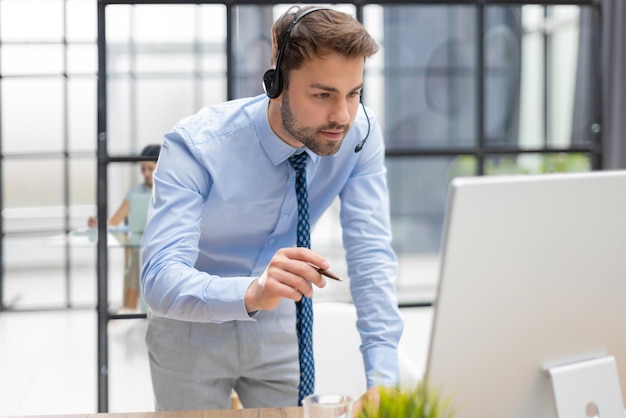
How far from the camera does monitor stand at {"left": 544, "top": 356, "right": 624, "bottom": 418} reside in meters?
1.08

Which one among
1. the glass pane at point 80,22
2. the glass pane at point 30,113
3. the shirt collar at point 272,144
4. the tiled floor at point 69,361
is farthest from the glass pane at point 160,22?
the glass pane at point 30,113

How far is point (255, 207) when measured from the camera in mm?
1885

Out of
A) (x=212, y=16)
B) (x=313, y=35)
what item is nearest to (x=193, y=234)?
(x=313, y=35)

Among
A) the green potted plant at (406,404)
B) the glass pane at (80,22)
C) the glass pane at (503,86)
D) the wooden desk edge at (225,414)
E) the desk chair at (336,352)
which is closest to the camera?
the green potted plant at (406,404)

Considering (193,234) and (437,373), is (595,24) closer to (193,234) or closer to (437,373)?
(193,234)

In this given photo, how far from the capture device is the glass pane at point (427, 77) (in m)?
7.11

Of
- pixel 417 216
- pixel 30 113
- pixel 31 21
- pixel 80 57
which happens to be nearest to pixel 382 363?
pixel 80 57

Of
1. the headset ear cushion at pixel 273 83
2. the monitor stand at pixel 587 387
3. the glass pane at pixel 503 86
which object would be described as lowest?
the monitor stand at pixel 587 387

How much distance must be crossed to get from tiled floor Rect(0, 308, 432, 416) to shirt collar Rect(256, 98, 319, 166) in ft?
4.30

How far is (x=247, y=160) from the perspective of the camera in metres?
1.88

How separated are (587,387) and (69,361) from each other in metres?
4.89

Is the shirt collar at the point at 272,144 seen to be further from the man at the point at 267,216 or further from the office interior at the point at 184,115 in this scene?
the office interior at the point at 184,115

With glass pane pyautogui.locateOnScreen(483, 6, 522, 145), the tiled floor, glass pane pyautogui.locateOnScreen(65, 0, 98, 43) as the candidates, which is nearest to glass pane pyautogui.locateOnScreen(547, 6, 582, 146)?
glass pane pyautogui.locateOnScreen(483, 6, 522, 145)

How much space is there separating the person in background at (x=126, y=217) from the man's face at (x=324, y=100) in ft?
4.35
